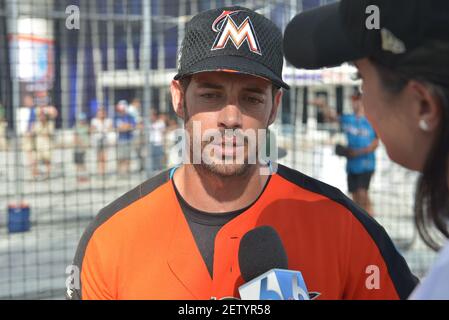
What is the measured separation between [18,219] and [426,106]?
261 inches

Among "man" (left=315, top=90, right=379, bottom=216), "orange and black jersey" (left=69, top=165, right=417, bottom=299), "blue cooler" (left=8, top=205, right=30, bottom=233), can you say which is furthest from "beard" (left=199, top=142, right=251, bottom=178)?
"blue cooler" (left=8, top=205, right=30, bottom=233)

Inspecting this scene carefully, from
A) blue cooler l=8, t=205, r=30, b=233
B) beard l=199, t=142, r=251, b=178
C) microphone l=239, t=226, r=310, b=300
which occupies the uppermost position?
beard l=199, t=142, r=251, b=178

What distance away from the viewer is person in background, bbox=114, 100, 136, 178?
414 inches

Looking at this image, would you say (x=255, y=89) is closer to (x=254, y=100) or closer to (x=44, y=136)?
(x=254, y=100)

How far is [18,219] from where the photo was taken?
704 centimetres

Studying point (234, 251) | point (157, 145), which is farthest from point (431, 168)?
point (157, 145)

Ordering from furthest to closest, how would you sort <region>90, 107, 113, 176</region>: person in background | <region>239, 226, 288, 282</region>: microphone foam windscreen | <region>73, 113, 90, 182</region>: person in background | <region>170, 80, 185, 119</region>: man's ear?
<region>90, 107, 113, 176</region>: person in background < <region>73, 113, 90, 182</region>: person in background < <region>170, 80, 185, 119</region>: man's ear < <region>239, 226, 288, 282</region>: microphone foam windscreen

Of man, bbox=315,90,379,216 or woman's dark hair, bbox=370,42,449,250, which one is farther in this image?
man, bbox=315,90,379,216

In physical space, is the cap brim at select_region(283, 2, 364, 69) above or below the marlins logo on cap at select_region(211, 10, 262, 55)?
below

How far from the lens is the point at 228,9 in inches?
78.8

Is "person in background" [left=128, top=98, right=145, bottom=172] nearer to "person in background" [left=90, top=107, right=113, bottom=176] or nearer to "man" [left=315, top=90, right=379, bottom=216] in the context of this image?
"person in background" [left=90, top=107, right=113, bottom=176]

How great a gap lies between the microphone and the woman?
14.9 inches

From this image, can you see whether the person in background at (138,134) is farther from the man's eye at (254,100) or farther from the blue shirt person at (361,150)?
the man's eye at (254,100)
